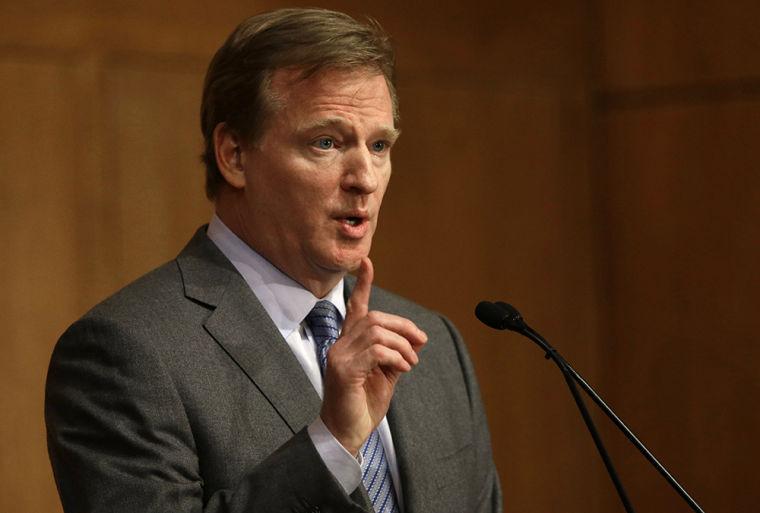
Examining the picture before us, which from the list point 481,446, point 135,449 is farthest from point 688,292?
point 135,449

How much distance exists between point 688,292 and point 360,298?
2301 millimetres

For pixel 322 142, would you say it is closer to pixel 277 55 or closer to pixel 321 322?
pixel 277 55

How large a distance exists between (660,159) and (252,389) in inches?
94.7

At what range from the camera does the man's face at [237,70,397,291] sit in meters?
2.18

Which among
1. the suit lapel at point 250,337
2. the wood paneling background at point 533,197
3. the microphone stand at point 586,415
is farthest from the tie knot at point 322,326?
the wood paneling background at point 533,197

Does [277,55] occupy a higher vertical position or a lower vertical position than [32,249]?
higher

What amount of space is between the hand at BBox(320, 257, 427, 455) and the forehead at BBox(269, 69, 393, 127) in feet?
1.55

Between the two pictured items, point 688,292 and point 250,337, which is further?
point 688,292

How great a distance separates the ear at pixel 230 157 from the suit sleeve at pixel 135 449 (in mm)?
422

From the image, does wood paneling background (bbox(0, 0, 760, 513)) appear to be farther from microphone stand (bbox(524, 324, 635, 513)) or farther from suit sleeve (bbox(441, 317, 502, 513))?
microphone stand (bbox(524, 324, 635, 513))

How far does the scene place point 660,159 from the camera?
4.07 meters

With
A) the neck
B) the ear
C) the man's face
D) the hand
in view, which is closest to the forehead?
the man's face

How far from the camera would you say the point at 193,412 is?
78.6 inches

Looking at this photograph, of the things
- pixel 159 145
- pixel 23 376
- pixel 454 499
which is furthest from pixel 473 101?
pixel 454 499
